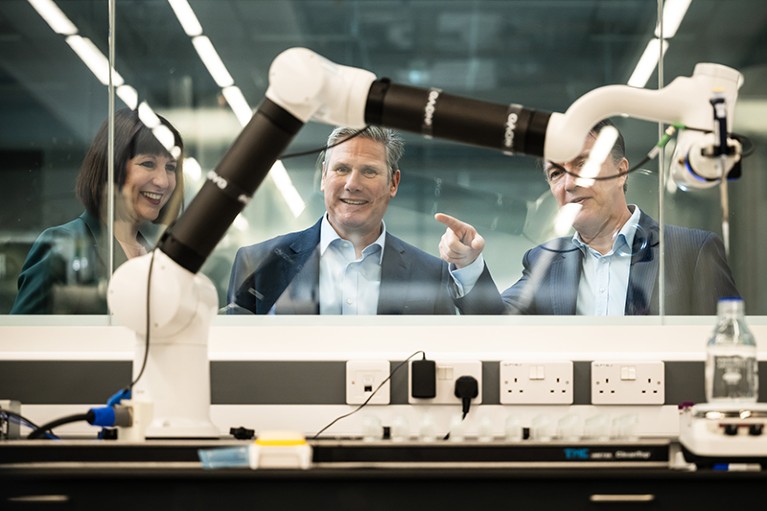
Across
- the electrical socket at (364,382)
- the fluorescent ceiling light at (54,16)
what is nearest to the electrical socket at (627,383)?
the electrical socket at (364,382)

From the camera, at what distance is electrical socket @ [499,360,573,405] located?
2.04 metres

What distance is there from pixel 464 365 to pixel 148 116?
3.36 feet

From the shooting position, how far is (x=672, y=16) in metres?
2.37

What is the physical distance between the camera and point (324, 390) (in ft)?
6.75

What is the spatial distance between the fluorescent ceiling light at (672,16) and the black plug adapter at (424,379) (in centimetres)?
106

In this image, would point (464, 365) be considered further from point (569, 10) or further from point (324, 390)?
point (569, 10)

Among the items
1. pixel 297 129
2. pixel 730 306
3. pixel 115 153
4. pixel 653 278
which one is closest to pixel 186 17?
pixel 115 153

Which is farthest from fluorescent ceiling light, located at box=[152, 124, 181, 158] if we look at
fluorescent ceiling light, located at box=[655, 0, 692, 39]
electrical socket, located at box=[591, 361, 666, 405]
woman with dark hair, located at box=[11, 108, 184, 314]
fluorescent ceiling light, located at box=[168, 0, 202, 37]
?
fluorescent ceiling light, located at box=[655, 0, 692, 39]

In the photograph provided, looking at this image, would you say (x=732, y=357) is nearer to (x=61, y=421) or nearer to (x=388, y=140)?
(x=388, y=140)

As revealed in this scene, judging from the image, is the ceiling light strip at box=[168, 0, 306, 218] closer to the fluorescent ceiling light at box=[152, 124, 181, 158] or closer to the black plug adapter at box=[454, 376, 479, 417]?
the fluorescent ceiling light at box=[152, 124, 181, 158]

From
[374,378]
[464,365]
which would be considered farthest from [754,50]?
[374,378]

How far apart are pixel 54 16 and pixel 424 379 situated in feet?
4.46

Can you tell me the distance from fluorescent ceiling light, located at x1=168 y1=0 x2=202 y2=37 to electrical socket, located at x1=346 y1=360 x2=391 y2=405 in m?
0.99

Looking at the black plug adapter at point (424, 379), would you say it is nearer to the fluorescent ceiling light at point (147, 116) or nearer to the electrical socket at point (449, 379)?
the electrical socket at point (449, 379)
